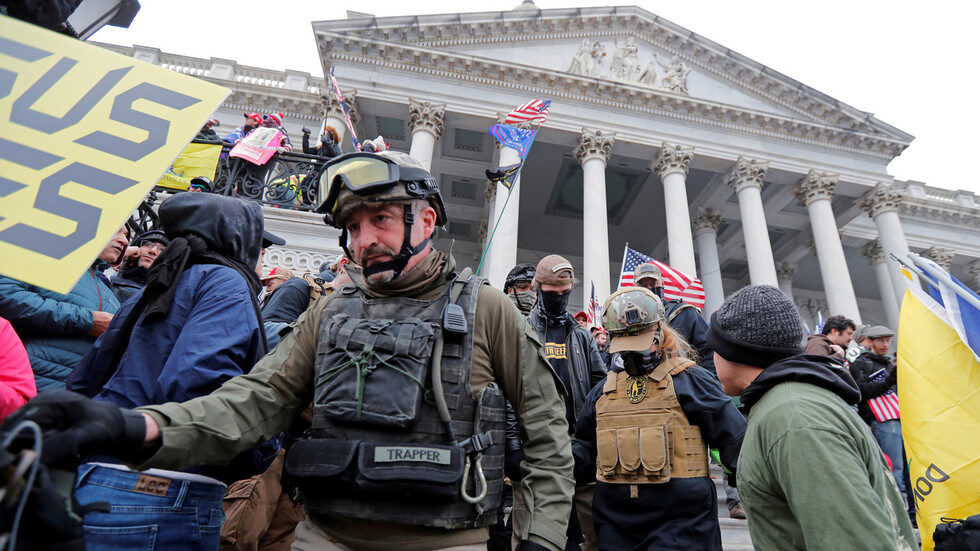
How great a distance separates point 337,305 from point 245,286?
518 millimetres

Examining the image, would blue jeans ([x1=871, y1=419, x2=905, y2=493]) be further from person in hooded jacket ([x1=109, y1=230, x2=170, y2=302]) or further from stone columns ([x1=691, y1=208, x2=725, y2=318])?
stone columns ([x1=691, y1=208, x2=725, y2=318])

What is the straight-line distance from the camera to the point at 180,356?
6.53ft

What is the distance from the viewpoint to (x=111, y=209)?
5.62 ft

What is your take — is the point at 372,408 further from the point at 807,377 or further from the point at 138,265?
the point at 138,265

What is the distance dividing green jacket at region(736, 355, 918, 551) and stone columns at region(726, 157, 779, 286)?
A: 16.4 m

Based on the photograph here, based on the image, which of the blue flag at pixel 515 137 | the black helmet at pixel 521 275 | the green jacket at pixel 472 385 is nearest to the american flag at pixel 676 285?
the blue flag at pixel 515 137

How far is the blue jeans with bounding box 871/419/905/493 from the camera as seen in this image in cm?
636

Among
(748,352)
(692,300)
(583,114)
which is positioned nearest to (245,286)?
(748,352)

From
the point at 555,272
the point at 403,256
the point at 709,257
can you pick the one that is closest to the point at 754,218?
the point at 709,257

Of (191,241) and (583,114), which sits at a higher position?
(583,114)

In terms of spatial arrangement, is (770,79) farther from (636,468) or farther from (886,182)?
(636,468)

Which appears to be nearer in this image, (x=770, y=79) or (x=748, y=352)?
(x=748, y=352)

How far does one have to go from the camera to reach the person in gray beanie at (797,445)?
158 centimetres

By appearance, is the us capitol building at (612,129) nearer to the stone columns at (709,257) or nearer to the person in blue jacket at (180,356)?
the stone columns at (709,257)
